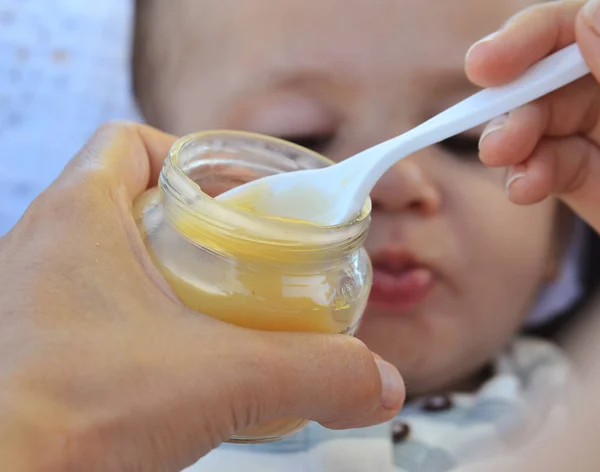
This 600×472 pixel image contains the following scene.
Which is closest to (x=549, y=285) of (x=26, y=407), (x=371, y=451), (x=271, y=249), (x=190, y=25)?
(x=371, y=451)

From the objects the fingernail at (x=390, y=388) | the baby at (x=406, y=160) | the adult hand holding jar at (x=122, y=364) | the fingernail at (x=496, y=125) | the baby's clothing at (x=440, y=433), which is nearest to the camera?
the adult hand holding jar at (x=122, y=364)

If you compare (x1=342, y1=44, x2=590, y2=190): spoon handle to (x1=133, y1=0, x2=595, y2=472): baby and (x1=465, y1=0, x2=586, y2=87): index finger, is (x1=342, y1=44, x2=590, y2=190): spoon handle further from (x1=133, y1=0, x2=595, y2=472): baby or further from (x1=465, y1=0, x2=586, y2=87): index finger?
(x1=133, y1=0, x2=595, y2=472): baby

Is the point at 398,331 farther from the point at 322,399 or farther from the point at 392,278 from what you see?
the point at 322,399

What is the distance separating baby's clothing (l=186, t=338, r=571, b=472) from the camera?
2.06 feet

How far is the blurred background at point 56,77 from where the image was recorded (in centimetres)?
103

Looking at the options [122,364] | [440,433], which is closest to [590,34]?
[122,364]

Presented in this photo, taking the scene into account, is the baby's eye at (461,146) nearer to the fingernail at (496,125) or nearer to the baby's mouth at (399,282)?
the baby's mouth at (399,282)

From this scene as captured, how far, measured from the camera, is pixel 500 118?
0.53 meters

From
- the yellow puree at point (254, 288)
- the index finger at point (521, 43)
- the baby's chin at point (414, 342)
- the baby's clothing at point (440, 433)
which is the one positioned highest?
the index finger at point (521, 43)

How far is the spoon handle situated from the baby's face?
26cm

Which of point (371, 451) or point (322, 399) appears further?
point (371, 451)

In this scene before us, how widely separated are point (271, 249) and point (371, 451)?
40 centimetres

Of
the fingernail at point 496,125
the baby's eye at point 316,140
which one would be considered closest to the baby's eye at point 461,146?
the baby's eye at point 316,140

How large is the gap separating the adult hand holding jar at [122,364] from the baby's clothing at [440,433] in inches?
10.7
